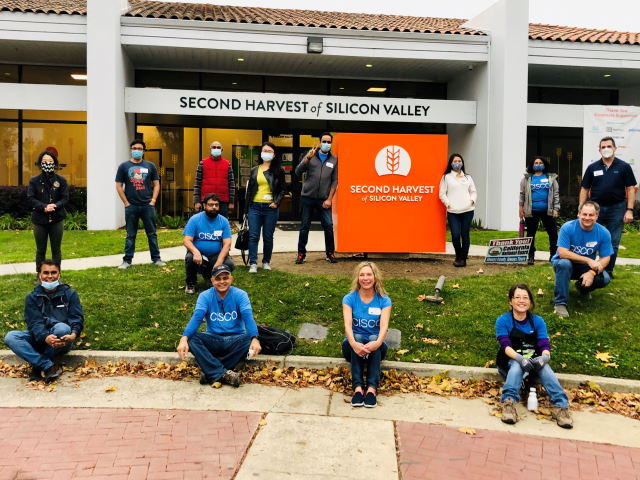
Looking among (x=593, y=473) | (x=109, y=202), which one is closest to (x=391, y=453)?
(x=593, y=473)

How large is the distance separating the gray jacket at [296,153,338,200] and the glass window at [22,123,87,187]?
1042 centimetres

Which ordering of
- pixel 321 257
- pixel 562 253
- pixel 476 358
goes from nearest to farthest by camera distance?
1. pixel 476 358
2. pixel 562 253
3. pixel 321 257

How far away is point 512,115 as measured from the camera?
55.0ft

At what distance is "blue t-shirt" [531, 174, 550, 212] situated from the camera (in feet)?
32.5

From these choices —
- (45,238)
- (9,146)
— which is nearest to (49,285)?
(45,238)

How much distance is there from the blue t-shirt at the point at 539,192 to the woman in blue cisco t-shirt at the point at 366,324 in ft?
16.8

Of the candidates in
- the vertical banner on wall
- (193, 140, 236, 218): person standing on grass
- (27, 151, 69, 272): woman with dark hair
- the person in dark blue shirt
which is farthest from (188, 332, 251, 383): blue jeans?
the vertical banner on wall

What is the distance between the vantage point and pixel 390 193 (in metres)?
10.4

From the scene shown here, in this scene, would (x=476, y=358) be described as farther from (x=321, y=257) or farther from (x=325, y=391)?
(x=321, y=257)

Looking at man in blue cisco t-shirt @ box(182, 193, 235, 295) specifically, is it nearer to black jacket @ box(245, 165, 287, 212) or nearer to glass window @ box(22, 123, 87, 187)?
black jacket @ box(245, 165, 287, 212)

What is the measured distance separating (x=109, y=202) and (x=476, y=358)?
11.7 metres

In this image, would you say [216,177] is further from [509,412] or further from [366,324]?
[509,412]

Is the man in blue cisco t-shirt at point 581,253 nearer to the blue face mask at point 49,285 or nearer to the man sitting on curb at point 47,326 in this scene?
the man sitting on curb at point 47,326

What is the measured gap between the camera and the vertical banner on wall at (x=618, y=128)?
17922mm
